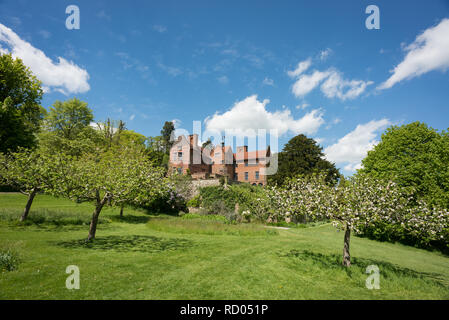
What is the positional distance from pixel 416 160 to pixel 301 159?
16973 mm

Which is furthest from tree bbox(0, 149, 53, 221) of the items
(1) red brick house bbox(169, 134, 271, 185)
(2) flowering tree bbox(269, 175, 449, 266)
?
(1) red brick house bbox(169, 134, 271, 185)

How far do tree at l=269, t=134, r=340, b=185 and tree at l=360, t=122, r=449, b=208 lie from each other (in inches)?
413

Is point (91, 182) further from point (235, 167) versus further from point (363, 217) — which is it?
point (235, 167)

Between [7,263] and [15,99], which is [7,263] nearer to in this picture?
[7,263]

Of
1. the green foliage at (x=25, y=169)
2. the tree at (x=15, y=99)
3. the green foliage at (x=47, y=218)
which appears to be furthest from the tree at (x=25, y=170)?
the tree at (x=15, y=99)

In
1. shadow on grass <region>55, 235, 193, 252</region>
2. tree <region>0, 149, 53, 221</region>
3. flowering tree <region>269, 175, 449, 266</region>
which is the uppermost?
tree <region>0, 149, 53, 221</region>

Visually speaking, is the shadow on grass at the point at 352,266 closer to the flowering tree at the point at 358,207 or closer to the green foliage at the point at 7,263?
the flowering tree at the point at 358,207

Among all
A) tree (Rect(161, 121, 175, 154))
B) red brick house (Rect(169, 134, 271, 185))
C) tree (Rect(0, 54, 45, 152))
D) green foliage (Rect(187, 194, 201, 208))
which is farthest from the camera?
tree (Rect(161, 121, 175, 154))

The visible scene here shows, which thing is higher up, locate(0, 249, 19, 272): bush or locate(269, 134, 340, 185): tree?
locate(269, 134, 340, 185): tree

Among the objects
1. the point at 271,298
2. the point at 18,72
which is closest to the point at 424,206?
the point at 271,298

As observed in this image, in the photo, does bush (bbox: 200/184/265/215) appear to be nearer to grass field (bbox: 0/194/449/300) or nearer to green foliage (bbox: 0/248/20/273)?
grass field (bbox: 0/194/449/300)

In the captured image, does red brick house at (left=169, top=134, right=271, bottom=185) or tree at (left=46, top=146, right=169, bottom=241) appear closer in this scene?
tree at (left=46, top=146, right=169, bottom=241)

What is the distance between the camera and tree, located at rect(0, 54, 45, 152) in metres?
21.9
